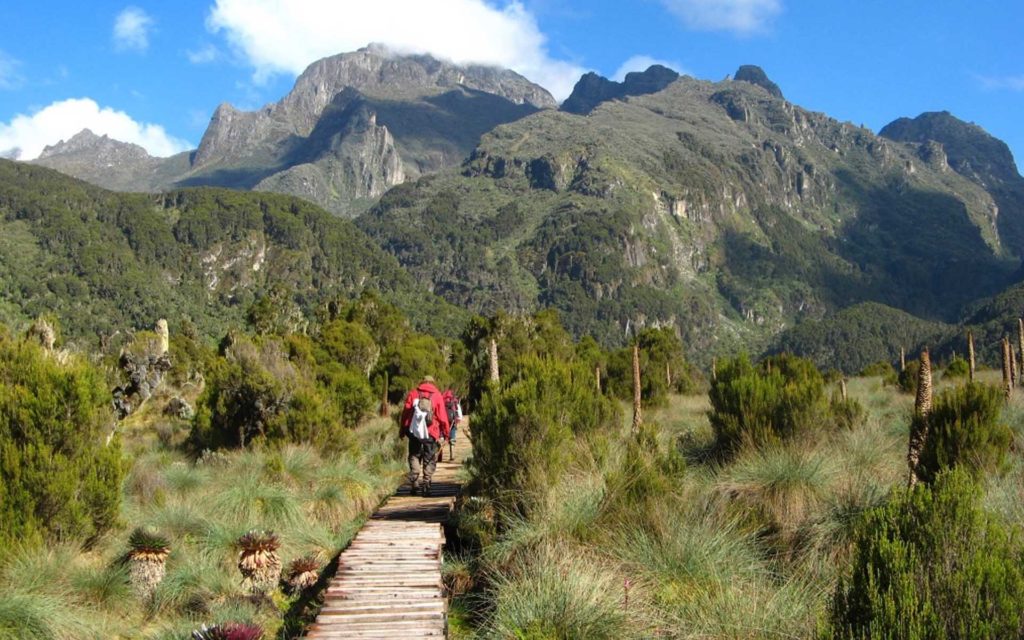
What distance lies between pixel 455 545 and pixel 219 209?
171 meters

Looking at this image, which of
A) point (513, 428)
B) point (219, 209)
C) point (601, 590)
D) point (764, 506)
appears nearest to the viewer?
point (601, 590)

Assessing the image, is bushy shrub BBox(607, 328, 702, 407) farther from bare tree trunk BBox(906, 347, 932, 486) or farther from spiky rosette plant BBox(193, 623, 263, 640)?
spiky rosette plant BBox(193, 623, 263, 640)

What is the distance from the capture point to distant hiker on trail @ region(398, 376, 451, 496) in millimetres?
11195

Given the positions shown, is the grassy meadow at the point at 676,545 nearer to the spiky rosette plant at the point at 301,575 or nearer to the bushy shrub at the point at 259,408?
the spiky rosette plant at the point at 301,575

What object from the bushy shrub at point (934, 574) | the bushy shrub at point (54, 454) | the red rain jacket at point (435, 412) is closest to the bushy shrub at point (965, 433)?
the bushy shrub at point (934, 574)

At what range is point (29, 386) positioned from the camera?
8.93 meters

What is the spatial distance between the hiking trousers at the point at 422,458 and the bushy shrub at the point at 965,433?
20.7 ft

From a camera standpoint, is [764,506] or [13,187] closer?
[764,506]

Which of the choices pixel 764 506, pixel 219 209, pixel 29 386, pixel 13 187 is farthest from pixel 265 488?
pixel 219 209

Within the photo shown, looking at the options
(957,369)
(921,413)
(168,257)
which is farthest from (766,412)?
(168,257)

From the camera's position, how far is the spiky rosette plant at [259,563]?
321 inches

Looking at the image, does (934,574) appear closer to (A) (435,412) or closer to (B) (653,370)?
(A) (435,412)

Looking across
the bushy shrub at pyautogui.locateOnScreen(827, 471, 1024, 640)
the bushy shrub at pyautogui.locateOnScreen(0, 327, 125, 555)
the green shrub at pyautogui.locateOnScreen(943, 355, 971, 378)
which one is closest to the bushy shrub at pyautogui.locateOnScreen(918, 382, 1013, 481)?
the bushy shrub at pyautogui.locateOnScreen(827, 471, 1024, 640)

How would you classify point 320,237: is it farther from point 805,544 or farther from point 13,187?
point 805,544
